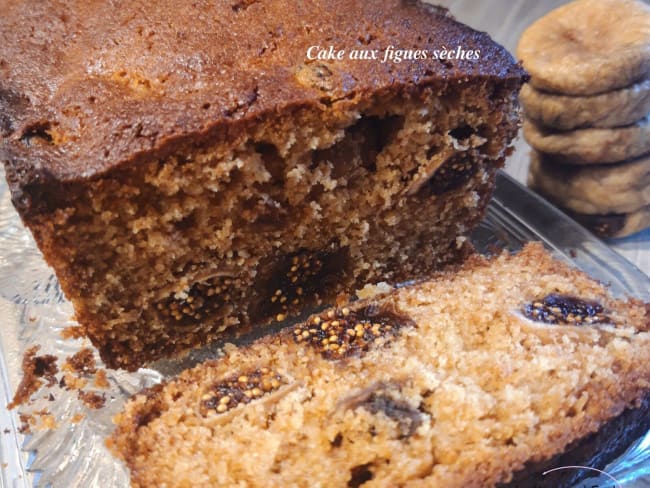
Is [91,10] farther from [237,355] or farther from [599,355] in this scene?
[599,355]

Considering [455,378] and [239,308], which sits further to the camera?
[239,308]

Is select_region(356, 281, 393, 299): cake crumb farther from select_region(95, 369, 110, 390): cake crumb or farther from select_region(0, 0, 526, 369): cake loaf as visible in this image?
select_region(95, 369, 110, 390): cake crumb

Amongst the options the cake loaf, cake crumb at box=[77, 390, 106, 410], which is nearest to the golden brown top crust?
the cake loaf

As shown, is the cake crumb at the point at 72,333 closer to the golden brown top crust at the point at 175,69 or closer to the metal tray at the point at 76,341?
the metal tray at the point at 76,341

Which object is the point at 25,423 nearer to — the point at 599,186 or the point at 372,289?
the point at 372,289

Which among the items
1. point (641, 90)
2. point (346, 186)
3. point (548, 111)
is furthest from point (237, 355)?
point (641, 90)

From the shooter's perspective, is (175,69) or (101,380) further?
(101,380)

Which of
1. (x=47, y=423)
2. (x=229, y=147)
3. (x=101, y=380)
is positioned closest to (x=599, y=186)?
(x=229, y=147)
